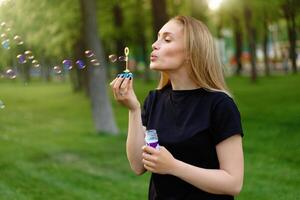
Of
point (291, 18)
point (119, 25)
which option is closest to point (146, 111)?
point (291, 18)

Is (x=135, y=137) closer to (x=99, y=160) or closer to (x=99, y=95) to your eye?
(x=99, y=160)

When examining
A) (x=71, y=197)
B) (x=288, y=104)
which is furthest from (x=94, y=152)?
(x=288, y=104)

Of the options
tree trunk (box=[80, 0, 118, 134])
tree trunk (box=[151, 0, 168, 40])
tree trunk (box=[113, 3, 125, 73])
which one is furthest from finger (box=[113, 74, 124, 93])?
tree trunk (box=[113, 3, 125, 73])

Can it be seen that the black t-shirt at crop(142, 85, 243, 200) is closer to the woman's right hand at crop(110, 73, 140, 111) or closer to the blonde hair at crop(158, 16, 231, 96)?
the blonde hair at crop(158, 16, 231, 96)

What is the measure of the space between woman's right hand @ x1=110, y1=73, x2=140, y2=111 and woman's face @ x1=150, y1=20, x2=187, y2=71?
0.16 m

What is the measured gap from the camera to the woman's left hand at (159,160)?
273 centimetres

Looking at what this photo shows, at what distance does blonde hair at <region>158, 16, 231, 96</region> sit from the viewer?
2.98 metres

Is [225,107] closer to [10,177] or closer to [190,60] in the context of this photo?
[190,60]

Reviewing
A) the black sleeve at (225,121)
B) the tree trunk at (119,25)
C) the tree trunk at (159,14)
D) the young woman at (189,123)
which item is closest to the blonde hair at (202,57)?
the young woman at (189,123)

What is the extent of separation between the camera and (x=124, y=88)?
3.12 m

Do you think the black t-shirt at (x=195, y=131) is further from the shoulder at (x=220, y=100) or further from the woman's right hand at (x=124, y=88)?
the woman's right hand at (x=124, y=88)

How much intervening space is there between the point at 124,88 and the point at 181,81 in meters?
0.30

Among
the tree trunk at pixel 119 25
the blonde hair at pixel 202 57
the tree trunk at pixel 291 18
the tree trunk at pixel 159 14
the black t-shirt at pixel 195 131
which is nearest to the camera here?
the black t-shirt at pixel 195 131

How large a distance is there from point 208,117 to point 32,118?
21.4 m
